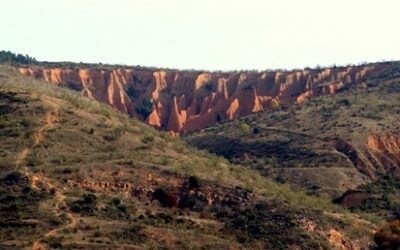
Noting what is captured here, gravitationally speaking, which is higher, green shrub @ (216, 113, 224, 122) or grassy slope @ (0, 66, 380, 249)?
grassy slope @ (0, 66, 380, 249)

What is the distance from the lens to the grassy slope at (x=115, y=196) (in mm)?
66875

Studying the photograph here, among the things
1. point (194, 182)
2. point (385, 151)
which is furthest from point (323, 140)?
point (194, 182)

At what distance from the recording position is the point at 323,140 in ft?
396

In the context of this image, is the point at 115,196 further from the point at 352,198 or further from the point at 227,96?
the point at 227,96

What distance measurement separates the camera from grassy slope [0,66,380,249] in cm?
6688

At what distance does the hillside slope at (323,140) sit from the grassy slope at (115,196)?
1838 cm

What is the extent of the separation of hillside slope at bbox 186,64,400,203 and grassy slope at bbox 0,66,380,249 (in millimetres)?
18381

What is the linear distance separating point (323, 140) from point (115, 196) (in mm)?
52514

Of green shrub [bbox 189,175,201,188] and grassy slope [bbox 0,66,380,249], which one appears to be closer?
grassy slope [bbox 0,66,380,249]

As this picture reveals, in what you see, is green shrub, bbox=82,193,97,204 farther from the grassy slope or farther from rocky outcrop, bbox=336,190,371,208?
rocky outcrop, bbox=336,190,371,208

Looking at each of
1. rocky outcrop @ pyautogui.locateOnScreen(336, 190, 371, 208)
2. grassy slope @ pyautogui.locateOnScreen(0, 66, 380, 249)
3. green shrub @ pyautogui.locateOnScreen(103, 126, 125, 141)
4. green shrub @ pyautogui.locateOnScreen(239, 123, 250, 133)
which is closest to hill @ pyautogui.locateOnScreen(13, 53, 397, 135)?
green shrub @ pyautogui.locateOnScreen(239, 123, 250, 133)

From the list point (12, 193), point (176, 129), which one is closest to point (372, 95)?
point (176, 129)

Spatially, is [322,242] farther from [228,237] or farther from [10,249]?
[10,249]

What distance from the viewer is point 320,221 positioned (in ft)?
245
